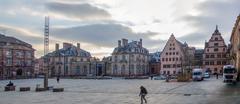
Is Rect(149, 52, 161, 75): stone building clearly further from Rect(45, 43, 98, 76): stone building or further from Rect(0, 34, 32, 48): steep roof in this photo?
Rect(0, 34, 32, 48): steep roof

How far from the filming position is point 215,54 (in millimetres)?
136875

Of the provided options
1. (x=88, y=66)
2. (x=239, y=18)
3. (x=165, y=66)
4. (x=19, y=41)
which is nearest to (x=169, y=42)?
(x=165, y=66)

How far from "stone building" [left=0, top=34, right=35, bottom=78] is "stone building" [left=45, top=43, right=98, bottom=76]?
85.9 feet

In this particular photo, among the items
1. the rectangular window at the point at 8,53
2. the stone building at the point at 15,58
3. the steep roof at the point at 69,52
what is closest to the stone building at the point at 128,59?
the steep roof at the point at 69,52

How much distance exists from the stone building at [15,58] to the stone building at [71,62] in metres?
26.2

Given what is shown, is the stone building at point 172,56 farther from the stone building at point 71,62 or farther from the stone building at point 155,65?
the stone building at point 71,62

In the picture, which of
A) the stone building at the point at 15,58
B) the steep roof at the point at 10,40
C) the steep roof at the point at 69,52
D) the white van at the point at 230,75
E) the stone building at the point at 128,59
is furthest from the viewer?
the steep roof at the point at 69,52

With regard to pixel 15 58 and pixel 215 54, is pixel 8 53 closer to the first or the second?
pixel 15 58

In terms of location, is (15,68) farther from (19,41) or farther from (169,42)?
(169,42)

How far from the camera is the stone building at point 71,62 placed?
166 meters

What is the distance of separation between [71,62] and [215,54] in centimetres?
6587

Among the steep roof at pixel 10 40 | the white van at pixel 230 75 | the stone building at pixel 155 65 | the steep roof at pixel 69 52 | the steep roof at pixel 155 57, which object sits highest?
the steep roof at pixel 10 40

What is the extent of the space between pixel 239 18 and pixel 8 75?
278ft

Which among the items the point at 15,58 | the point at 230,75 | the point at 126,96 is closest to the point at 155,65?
the point at 15,58
